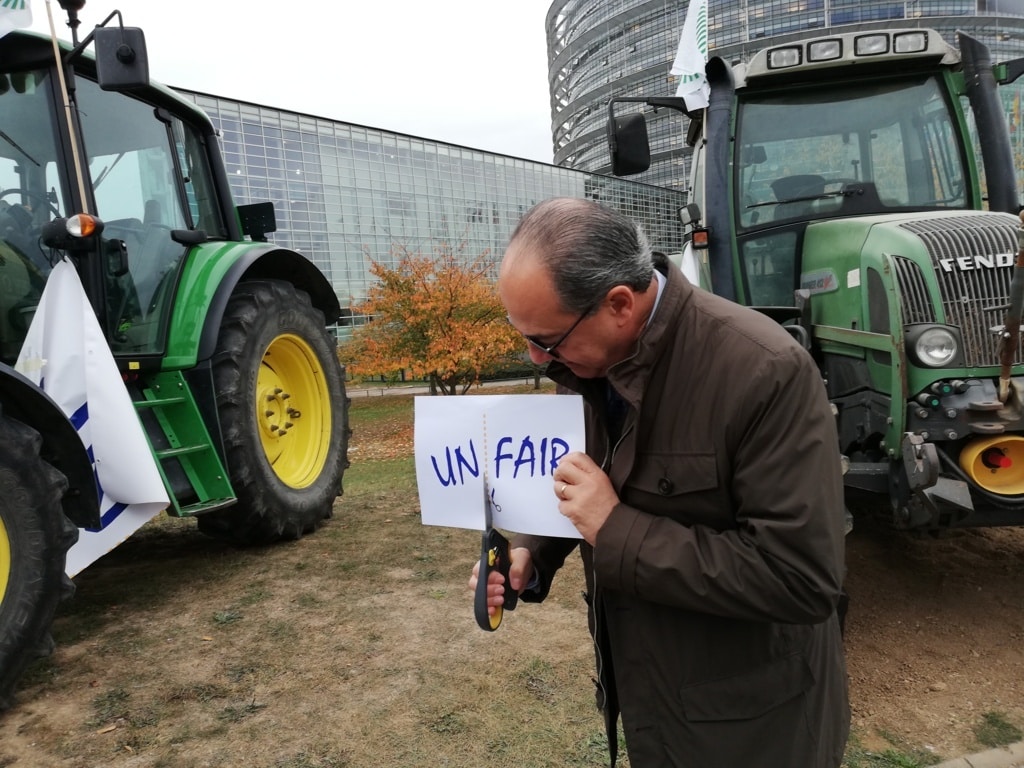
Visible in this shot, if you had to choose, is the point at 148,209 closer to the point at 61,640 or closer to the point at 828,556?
the point at 61,640

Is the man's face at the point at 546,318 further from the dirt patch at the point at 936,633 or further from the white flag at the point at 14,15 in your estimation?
the white flag at the point at 14,15

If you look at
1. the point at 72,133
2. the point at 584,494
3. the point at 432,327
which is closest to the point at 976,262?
the point at 584,494

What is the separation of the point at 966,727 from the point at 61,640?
3.86m

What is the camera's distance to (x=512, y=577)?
167 centimetres

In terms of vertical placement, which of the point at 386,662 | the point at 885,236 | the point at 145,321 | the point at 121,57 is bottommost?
the point at 386,662

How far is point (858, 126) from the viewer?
13.5 feet

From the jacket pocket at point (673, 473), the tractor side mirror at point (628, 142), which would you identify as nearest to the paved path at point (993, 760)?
the jacket pocket at point (673, 473)

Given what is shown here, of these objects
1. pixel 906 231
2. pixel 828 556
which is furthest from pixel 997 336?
pixel 828 556

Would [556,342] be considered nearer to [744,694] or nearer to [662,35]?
[744,694]

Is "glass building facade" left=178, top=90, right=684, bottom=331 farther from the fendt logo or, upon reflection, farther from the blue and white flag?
the fendt logo

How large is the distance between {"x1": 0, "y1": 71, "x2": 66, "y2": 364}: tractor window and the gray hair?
10.8 ft

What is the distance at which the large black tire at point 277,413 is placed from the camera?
421cm

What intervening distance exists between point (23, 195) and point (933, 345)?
14.4ft

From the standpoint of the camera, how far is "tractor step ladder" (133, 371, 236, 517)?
3.84m
